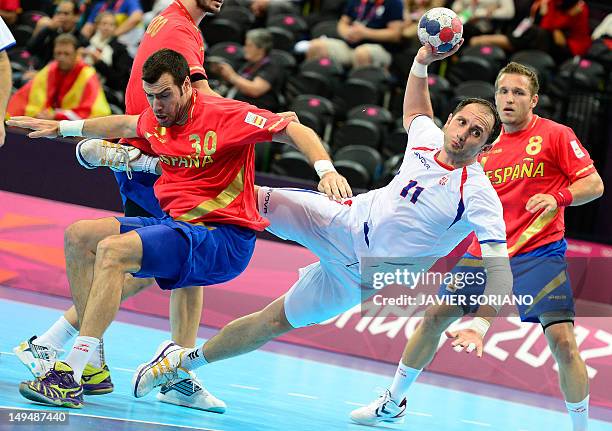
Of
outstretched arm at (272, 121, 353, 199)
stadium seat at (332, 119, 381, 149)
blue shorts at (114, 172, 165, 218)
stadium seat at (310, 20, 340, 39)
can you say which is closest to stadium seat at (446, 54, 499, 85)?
stadium seat at (332, 119, 381, 149)

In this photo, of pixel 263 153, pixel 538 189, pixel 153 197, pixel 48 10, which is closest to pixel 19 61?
pixel 48 10

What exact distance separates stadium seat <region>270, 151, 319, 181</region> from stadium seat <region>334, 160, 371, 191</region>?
0.46m

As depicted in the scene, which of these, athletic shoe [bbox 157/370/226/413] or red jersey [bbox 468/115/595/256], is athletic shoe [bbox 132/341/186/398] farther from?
red jersey [bbox 468/115/595/256]

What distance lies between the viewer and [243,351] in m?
6.27

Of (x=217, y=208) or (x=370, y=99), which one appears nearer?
(x=217, y=208)

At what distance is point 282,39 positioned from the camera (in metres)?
13.6

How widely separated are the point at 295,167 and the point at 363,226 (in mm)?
5054

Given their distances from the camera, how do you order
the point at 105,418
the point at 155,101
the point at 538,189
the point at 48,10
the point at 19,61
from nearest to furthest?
the point at 105,418 → the point at 155,101 → the point at 538,189 → the point at 19,61 → the point at 48,10

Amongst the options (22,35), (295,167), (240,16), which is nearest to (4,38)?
(295,167)

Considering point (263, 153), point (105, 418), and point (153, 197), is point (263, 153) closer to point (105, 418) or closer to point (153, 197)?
point (153, 197)

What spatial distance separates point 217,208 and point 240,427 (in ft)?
4.02

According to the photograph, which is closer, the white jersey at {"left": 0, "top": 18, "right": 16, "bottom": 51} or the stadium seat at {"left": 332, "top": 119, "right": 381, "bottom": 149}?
the white jersey at {"left": 0, "top": 18, "right": 16, "bottom": 51}

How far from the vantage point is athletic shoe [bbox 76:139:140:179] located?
6.26 meters

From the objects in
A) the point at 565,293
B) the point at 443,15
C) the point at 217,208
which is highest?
the point at 443,15
